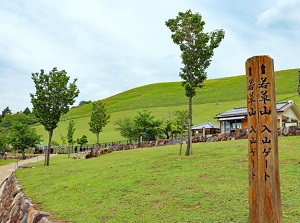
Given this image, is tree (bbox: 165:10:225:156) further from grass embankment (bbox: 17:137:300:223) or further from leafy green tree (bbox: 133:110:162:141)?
leafy green tree (bbox: 133:110:162:141)

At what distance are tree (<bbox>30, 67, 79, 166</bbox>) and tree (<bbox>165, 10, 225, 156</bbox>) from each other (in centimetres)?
1138

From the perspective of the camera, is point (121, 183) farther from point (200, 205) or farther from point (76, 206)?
point (200, 205)

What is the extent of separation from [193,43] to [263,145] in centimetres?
1329

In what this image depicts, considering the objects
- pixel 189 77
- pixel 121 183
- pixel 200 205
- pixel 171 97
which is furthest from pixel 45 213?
pixel 171 97

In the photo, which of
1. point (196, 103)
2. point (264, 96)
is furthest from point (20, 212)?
point (196, 103)

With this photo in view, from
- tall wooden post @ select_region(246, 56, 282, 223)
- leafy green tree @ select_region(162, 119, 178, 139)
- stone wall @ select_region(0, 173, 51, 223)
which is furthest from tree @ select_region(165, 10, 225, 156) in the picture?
leafy green tree @ select_region(162, 119, 178, 139)

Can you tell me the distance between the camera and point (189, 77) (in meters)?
17.8

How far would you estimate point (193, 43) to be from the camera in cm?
1758

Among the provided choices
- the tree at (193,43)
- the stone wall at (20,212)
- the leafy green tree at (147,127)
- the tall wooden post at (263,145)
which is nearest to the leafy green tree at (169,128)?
the leafy green tree at (147,127)

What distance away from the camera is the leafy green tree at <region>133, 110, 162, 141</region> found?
3978cm

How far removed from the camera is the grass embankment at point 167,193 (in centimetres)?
761

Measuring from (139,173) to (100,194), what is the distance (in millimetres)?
2607

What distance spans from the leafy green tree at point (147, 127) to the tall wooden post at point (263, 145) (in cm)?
3460

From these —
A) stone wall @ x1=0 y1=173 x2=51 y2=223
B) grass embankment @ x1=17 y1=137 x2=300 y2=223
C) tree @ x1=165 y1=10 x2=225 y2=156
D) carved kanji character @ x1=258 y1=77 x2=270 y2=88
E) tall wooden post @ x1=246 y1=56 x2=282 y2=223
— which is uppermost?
tree @ x1=165 y1=10 x2=225 y2=156
